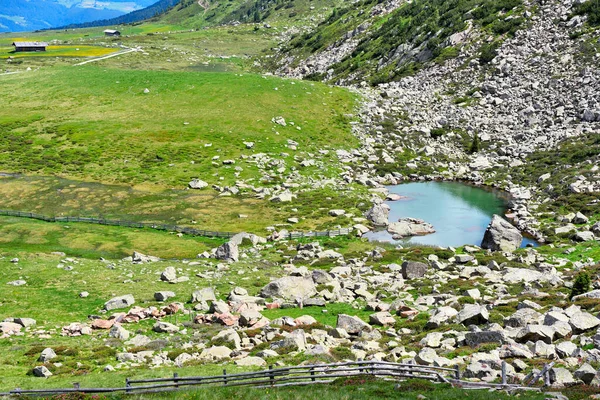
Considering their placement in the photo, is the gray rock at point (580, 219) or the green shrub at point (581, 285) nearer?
the green shrub at point (581, 285)

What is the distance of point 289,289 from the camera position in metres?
48.6

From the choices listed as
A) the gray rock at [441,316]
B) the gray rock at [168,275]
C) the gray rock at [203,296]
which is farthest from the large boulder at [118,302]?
the gray rock at [441,316]

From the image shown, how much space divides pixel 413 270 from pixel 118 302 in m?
26.7

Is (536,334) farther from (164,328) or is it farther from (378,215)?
(378,215)

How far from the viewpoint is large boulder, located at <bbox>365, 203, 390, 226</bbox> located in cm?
7269

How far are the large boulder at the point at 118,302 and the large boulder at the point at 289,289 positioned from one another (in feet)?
36.8

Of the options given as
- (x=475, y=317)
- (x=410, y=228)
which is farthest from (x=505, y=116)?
(x=475, y=317)

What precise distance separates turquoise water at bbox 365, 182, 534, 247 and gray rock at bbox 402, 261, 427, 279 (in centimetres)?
1509

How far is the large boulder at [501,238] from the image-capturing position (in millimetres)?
60406

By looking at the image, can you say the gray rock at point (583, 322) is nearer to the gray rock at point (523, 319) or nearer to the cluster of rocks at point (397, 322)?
the cluster of rocks at point (397, 322)

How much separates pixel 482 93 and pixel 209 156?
55.6 meters

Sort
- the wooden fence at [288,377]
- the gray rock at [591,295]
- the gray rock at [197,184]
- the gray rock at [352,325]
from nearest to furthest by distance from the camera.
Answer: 1. the wooden fence at [288,377]
2. the gray rock at [591,295]
3. the gray rock at [352,325]
4. the gray rock at [197,184]

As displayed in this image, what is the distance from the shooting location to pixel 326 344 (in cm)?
3638

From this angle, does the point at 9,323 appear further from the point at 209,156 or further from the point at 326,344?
the point at 209,156
